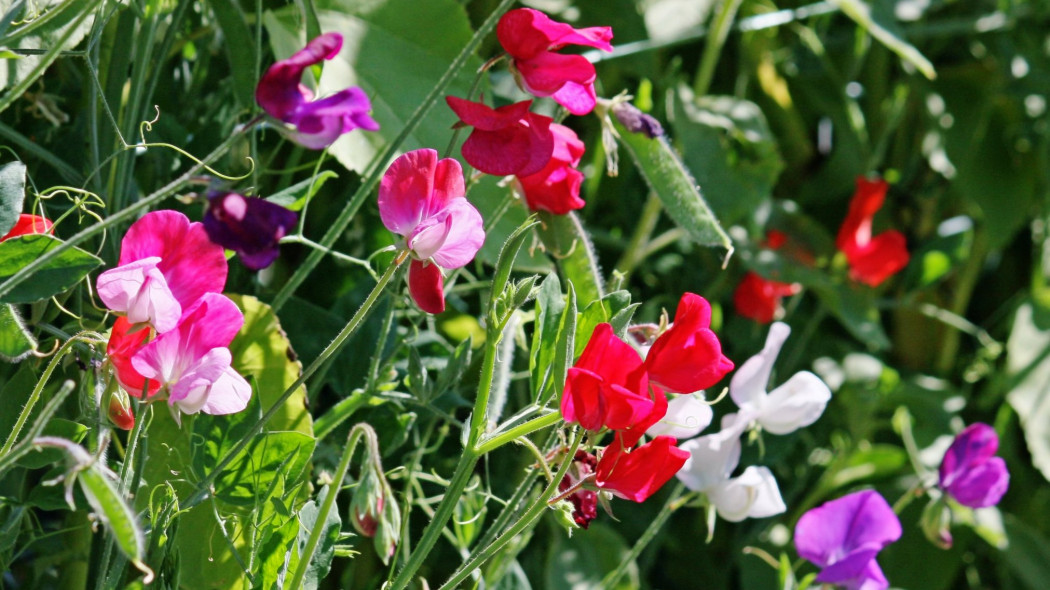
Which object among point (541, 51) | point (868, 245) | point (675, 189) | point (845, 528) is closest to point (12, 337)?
point (541, 51)

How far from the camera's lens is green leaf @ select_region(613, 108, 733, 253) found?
614 millimetres

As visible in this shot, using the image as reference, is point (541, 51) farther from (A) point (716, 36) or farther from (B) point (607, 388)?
(A) point (716, 36)

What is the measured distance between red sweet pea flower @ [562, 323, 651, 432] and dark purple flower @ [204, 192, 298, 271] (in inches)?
5.1

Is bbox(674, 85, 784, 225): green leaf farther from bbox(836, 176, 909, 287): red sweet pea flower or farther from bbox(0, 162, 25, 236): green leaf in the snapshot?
bbox(0, 162, 25, 236): green leaf

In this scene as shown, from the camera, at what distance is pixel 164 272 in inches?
16.9

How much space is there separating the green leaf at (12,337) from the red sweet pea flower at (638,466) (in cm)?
25

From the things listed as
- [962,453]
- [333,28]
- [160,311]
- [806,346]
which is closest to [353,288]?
[333,28]

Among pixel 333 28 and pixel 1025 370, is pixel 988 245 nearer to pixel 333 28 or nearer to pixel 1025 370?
pixel 1025 370

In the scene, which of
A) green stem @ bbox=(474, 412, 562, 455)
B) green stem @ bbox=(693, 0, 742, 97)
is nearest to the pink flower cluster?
green stem @ bbox=(474, 412, 562, 455)

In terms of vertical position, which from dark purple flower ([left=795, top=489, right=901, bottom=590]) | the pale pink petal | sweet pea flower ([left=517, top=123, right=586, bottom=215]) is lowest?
dark purple flower ([left=795, top=489, right=901, bottom=590])

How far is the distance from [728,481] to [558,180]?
205mm

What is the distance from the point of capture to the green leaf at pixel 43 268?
410 mm

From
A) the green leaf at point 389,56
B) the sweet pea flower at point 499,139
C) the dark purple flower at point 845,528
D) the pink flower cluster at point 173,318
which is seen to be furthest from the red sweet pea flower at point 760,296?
the pink flower cluster at point 173,318

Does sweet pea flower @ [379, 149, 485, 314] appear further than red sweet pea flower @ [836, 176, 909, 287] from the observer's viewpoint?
No
